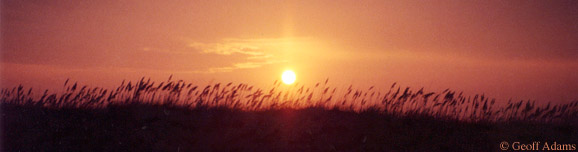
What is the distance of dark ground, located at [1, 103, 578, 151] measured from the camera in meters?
7.37

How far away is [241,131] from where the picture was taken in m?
7.89

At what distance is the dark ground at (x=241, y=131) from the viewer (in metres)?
7.37

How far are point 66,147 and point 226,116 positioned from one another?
8.81ft

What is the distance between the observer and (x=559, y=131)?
9.43 metres

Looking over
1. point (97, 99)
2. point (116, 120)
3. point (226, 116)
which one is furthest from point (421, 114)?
point (97, 99)
